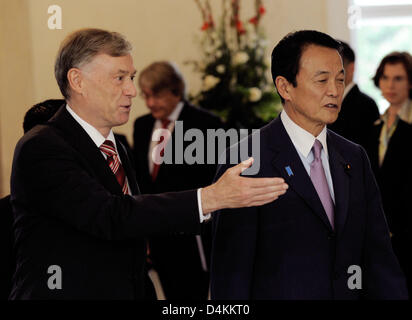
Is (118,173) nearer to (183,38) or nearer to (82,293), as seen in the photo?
(82,293)

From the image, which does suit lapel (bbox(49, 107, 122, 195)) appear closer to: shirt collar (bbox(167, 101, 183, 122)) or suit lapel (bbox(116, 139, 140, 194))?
Answer: suit lapel (bbox(116, 139, 140, 194))

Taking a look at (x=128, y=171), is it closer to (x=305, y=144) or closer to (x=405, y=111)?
(x=305, y=144)

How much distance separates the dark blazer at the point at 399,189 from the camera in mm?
3352

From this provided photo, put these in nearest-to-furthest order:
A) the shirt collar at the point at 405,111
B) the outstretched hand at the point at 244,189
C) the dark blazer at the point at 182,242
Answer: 1. the outstretched hand at the point at 244,189
2. the shirt collar at the point at 405,111
3. the dark blazer at the point at 182,242

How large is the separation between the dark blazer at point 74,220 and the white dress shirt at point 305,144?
0.45 m

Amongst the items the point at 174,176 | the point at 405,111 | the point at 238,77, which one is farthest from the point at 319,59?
the point at 238,77

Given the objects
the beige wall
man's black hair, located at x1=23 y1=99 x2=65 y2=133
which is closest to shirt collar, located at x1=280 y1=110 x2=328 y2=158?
man's black hair, located at x1=23 y1=99 x2=65 y2=133

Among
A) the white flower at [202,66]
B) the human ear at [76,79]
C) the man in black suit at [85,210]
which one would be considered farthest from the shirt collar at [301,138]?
the white flower at [202,66]

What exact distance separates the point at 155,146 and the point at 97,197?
258 centimetres

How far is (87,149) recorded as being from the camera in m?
1.75

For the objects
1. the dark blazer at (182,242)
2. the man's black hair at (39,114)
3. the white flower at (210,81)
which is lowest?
the dark blazer at (182,242)

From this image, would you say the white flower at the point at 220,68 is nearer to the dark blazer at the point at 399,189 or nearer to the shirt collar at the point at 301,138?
the dark blazer at the point at 399,189

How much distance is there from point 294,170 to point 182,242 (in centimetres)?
216

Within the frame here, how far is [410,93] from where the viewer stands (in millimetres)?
3822
